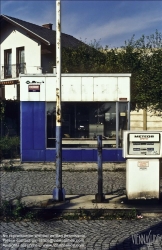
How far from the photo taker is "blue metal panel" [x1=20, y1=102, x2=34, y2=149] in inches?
570

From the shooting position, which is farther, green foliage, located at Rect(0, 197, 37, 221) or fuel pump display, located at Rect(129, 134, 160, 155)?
fuel pump display, located at Rect(129, 134, 160, 155)

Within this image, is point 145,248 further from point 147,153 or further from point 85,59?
point 85,59

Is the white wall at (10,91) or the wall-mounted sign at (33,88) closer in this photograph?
the wall-mounted sign at (33,88)

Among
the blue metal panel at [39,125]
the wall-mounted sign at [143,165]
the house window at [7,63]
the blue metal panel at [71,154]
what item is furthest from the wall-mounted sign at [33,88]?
the house window at [7,63]

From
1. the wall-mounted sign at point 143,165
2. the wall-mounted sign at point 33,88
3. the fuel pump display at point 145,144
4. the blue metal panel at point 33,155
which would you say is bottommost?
the blue metal panel at point 33,155

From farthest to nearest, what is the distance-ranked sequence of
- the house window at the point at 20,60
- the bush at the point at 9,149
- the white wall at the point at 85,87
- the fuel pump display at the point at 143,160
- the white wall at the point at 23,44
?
the house window at the point at 20,60 → the white wall at the point at 23,44 → the bush at the point at 9,149 → the white wall at the point at 85,87 → the fuel pump display at the point at 143,160

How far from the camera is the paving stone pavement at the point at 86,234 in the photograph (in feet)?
19.6

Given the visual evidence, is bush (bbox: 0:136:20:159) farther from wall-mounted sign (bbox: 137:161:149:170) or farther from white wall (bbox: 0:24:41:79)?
white wall (bbox: 0:24:41:79)

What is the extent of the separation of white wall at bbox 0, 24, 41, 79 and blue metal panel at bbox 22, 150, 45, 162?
12.3 m

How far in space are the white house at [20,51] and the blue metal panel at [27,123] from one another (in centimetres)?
1080

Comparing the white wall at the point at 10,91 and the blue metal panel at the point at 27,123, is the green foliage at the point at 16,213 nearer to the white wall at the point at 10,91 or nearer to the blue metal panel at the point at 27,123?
the blue metal panel at the point at 27,123

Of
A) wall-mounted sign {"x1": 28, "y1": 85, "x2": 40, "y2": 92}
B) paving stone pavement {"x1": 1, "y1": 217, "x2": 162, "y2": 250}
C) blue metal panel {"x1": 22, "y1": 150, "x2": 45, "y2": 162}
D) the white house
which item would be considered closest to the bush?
blue metal panel {"x1": 22, "y1": 150, "x2": 45, "y2": 162}

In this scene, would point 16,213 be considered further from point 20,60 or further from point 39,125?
point 20,60

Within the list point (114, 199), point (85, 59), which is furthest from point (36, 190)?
point (85, 59)
